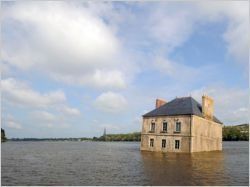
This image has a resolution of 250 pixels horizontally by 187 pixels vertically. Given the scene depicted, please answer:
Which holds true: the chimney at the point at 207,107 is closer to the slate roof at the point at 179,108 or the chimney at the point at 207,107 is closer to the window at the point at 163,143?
the slate roof at the point at 179,108

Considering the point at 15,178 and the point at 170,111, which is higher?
the point at 170,111

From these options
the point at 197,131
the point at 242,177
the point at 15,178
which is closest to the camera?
the point at 15,178

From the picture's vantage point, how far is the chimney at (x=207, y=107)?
4191 cm

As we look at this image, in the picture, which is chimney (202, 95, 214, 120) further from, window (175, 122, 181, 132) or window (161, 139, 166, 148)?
window (161, 139, 166, 148)

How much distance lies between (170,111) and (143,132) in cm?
498

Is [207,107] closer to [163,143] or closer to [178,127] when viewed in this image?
[178,127]

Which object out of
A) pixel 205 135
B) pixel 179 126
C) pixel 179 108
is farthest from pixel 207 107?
pixel 179 126

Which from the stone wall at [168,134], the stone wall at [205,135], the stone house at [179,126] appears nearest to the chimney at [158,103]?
the stone house at [179,126]

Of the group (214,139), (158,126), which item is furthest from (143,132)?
(214,139)

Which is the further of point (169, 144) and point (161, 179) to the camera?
point (169, 144)

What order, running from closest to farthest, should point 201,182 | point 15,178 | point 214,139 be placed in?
1. point 201,182
2. point 15,178
3. point 214,139

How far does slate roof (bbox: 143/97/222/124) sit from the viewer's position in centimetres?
3891

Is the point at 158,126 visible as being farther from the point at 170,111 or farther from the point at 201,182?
the point at 201,182

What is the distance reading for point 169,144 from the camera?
1543 inches
